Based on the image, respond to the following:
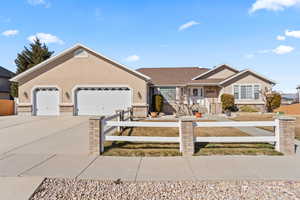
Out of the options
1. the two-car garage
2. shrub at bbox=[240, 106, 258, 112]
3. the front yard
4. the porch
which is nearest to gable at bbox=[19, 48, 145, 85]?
the two-car garage

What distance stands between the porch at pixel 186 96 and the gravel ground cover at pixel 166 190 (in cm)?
1413

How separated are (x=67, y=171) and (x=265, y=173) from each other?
4.72 m

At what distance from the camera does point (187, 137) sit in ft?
17.4

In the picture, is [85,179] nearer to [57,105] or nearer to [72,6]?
[72,6]

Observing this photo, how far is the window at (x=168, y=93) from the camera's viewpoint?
18.3 metres

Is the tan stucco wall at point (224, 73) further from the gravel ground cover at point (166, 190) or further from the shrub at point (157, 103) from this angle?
the gravel ground cover at point (166, 190)

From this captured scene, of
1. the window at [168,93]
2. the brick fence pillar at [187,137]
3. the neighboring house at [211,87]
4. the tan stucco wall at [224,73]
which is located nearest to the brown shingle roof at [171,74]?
the neighboring house at [211,87]

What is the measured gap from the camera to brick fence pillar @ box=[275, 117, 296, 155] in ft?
17.5

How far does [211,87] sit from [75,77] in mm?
13758

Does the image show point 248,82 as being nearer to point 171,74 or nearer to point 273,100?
point 273,100

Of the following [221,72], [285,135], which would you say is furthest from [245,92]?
[285,135]

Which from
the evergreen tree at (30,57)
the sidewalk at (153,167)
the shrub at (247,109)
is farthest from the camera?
the evergreen tree at (30,57)

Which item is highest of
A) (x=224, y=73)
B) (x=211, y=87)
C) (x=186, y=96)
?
(x=224, y=73)

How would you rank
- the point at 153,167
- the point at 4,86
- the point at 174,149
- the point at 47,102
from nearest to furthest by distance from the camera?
the point at 153,167
the point at 174,149
the point at 47,102
the point at 4,86
